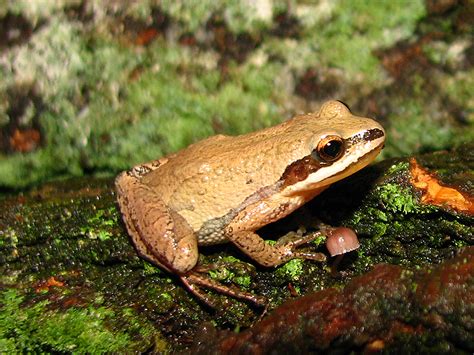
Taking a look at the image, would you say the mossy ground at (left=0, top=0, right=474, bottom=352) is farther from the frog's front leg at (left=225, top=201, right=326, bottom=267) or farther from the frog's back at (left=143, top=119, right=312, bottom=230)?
the frog's front leg at (left=225, top=201, right=326, bottom=267)

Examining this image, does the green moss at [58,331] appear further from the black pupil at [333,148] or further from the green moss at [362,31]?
the green moss at [362,31]

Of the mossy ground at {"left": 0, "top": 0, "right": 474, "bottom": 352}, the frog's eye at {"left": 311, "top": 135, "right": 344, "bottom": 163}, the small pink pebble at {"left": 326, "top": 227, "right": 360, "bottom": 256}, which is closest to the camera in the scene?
the small pink pebble at {"left": 326, "top": 227, "right": 360, "bottom": 256}

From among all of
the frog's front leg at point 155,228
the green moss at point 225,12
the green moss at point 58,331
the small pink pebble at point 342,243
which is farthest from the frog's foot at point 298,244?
the green moss at point 225,12

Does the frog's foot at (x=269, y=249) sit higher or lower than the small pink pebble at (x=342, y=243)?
lower

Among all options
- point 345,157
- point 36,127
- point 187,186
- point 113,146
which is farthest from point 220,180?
point 36,127

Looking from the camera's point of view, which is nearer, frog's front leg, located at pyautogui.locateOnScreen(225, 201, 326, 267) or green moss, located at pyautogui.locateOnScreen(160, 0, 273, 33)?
frog's front leg, located at pyautogui.locateOnScreen(225, 201, 326, 267)

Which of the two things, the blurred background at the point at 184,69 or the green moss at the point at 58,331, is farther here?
the blurred background at the point at 184,69

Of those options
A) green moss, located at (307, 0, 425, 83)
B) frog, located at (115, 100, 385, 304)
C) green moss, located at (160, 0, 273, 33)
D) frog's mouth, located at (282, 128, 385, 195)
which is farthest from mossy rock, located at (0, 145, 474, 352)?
green moss, located at (160, 0, 273, 33)

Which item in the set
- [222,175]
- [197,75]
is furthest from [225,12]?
[222,175]

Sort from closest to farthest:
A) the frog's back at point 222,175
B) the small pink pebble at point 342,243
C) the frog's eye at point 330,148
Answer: the small pink pebble at point 342,243
the frog's eye at point 330,148
the frog's back at point 222,175
